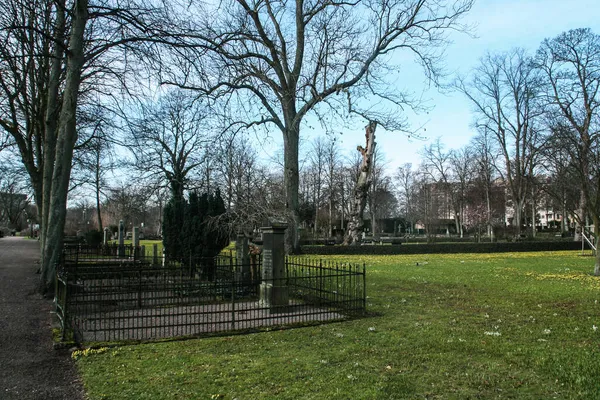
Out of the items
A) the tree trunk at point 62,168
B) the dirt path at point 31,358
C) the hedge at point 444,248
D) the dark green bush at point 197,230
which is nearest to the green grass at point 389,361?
the dirt path at point 31,358

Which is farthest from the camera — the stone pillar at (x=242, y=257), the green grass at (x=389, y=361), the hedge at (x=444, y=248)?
the hedge at (x=444, y=248)

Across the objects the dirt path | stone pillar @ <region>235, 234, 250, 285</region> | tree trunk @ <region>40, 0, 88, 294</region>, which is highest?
tree trunk @ <region>40, 0, 88, 294</region>

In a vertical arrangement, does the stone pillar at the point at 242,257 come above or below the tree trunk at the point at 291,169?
below

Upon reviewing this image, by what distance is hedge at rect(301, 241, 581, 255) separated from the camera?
30469mm

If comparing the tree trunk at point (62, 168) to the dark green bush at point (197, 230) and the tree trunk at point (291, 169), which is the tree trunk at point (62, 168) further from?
the tree trunk at point (291, 169)

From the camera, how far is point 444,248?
33938 millimetres

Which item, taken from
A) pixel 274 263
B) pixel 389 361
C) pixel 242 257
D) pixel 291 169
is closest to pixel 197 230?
pixel 242 257

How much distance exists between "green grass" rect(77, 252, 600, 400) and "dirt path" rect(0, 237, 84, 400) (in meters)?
0.26

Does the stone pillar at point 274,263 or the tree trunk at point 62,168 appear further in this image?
the tree trunk at point 62,168

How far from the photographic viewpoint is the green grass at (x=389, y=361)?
4.99 metres

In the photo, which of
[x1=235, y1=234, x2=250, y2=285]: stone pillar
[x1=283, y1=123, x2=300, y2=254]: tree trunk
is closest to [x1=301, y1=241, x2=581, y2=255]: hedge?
[x1=283, y1=123, x2=300, y2=254]: tree trunk

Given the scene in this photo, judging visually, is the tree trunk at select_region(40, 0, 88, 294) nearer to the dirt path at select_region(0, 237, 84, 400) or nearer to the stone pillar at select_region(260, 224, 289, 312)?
the dirt path at select_region(0, 237, 84, 400)

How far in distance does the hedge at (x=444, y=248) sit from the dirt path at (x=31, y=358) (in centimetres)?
1994

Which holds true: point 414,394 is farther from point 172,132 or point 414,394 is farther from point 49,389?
point 172,132
